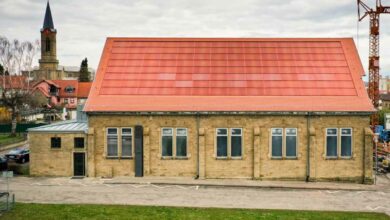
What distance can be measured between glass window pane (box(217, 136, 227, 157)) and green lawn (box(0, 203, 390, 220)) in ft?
25.9

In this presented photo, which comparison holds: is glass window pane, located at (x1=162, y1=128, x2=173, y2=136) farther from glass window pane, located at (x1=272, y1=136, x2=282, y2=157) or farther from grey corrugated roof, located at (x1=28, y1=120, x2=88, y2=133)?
glass window pane, located at (x1=272, y1=136, x2=282, y2=157)

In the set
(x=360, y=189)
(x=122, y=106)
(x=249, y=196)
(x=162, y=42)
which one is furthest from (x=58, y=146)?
(x=360, y=189)

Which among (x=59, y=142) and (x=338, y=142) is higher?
(x=338, y=142)

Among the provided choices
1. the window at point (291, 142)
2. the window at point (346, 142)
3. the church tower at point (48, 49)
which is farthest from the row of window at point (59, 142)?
the church tower at point (48, 49)

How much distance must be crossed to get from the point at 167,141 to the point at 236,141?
4311mm

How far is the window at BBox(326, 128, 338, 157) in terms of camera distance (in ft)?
93.5

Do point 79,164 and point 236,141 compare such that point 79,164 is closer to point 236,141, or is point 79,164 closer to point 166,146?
point 166,146

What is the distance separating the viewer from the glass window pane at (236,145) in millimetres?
28609

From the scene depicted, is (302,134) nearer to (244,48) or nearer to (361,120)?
(361,120)

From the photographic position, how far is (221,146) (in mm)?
28703

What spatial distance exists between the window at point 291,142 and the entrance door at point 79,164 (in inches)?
508

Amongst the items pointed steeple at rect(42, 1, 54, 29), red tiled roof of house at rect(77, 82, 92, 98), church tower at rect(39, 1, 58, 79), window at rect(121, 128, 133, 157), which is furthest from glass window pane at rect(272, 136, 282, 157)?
pointed steeple at rect(42, 1, 54, 29)

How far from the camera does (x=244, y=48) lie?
32625 millimetres

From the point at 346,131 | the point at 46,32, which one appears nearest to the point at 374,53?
the point at 346,131
